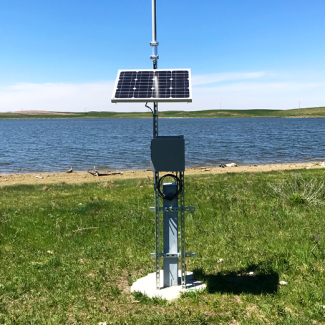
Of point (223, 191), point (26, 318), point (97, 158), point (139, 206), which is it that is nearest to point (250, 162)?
point (97, 158)

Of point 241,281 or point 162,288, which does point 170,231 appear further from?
point 241,281

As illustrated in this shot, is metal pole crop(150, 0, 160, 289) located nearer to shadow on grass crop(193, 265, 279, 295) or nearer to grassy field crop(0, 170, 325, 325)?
grassy field crop(0, 170, 325, 325)

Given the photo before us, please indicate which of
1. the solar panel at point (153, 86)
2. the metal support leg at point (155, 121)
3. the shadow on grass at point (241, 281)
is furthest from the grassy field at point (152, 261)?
the solar panel at point (153, 86)

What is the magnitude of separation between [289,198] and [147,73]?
319 inches

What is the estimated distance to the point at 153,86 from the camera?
21.9ft

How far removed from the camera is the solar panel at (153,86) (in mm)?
6285

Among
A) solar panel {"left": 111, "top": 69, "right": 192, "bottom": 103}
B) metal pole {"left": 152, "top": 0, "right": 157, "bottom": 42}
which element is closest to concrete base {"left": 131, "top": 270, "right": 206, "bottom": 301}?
solar panel {"left": 111, "top": 69, "right": 192, "bottom": 103}

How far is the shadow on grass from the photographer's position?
22.5ft

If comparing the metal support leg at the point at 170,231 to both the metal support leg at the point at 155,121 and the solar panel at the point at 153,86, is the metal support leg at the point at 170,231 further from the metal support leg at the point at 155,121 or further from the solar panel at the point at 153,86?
the solar panel at the point at 153,86

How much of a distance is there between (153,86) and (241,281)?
4.32 metres

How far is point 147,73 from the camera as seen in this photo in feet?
23.4

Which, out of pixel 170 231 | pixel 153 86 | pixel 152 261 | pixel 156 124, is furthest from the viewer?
pixel 152 261

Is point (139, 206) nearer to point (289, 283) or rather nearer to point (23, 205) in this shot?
point (23, 205)

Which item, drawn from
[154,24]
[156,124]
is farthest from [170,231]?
[154,24]
